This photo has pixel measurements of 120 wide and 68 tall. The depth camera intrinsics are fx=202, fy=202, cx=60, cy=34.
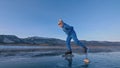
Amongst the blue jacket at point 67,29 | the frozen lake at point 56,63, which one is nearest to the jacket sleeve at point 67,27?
the blue jacket at point 67,29

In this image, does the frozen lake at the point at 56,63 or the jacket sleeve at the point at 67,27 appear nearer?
the frozen lake at the point at 56,63

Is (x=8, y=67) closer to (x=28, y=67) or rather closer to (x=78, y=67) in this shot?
(x=28, y=67)

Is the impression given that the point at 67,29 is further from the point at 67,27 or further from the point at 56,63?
the point at 56,63

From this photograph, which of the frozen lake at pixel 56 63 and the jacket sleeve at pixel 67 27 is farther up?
the jacket sleeve at pixel 67 27

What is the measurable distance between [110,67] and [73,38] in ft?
12.9

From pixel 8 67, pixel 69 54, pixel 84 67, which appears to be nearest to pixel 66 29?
pixel 69 54

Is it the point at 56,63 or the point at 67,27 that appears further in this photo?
the point at 67,27

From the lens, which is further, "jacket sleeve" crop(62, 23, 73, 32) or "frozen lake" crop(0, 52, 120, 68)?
"jacket sleeve" crop(62, 23, 73, 32)

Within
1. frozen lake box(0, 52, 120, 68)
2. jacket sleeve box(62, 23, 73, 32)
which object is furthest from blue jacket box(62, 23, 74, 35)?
frozen lake box(0, 52, 120, 68)

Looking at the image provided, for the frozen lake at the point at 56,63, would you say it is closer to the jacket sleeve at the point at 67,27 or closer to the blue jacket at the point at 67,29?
the blue jacket at the point at 67,29

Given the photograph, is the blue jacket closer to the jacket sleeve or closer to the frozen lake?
the jacket sleeve

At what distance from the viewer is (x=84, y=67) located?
10641mm

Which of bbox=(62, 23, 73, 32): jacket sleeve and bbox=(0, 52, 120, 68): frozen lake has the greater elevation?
bbox=(62, 23, 73, 32): jacket sleeve

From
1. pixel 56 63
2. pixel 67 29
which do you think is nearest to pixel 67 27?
pixel 67 29
